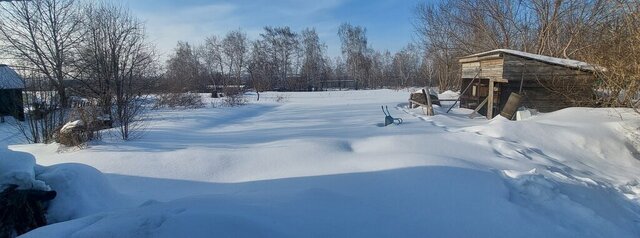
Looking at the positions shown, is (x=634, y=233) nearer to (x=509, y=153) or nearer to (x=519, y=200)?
(x=519, y=200)

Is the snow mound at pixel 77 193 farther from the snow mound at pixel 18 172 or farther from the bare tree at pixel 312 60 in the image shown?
the bare tree at pixel 312 60

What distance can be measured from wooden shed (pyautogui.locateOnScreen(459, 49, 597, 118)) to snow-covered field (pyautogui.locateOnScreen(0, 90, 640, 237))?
111 inches

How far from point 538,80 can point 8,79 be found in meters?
28.0

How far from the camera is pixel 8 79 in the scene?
2281 cm

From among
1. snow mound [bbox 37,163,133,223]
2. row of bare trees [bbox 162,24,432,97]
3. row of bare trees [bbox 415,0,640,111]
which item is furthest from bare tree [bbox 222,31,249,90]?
snow mound [bbox 37,163,133,223]

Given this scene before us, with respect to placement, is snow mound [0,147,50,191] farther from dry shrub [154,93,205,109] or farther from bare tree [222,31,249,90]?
bare tree [222,31,249,90]

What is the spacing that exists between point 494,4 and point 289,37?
49.6 metres

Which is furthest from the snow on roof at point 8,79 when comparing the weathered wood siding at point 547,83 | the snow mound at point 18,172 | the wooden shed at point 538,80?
the weathered wood siding at point 547,83

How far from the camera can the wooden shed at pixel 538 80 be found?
465 inches

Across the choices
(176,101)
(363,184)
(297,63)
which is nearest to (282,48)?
(297,63)

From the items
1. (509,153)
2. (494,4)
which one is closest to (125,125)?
(509,153)

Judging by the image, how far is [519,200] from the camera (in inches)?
177

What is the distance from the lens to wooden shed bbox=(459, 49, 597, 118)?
38.7ft

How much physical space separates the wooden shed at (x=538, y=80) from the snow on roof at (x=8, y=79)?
24851 millimetres
